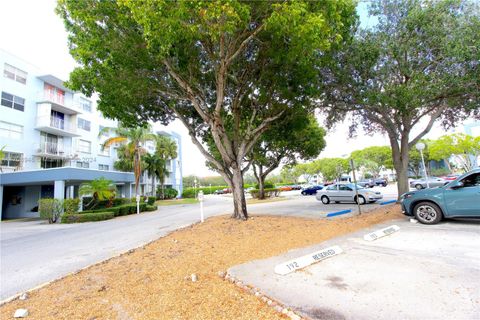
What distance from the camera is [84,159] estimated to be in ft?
94.7

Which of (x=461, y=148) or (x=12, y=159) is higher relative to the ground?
(x=12, y=159)

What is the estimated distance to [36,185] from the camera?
24.5 m

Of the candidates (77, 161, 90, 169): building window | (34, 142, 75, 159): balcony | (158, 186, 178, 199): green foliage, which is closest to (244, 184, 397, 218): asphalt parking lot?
(34, 142, 75, 159): balcony

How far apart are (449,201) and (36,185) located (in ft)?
101

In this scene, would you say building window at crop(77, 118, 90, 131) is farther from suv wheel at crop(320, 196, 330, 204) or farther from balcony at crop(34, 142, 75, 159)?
suv wheel at crop(320, 196, 330, 204)

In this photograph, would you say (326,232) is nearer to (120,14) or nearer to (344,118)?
(120,14)

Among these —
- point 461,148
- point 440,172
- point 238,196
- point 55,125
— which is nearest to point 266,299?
point 238,196

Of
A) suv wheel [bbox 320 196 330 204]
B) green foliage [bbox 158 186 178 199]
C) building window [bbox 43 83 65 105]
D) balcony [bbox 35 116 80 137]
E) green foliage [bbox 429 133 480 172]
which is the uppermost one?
building window [bbox 43 83 65 105]

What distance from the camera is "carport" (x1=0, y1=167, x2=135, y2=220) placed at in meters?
18.9

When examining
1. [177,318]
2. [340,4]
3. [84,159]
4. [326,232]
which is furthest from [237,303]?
[84,159]

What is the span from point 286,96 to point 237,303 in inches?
336

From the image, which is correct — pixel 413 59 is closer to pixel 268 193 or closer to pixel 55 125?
pixel 268 193

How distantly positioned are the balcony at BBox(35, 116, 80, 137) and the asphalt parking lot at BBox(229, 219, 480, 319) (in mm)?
26620

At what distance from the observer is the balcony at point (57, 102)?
2417cm
